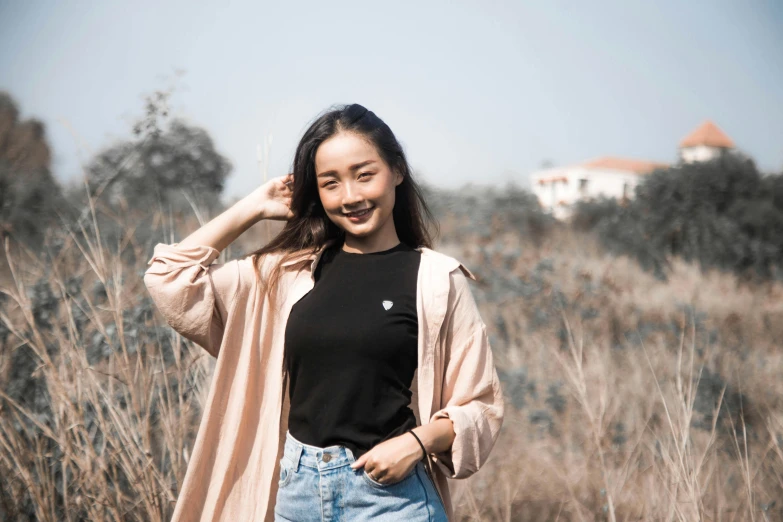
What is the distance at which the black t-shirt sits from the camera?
163 centimetres

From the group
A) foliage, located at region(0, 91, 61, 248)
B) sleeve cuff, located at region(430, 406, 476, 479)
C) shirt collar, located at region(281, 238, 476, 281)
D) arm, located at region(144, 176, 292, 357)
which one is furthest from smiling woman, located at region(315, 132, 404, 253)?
foliage, located at region(0, 91, 61, 248)

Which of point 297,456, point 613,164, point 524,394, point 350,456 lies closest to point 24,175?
point 524,394

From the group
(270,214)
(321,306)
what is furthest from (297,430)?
(270,214)

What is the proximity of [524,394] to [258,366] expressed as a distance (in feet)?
12.1

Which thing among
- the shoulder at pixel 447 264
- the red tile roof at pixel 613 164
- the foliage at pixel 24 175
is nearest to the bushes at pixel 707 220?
the foliage at pixel 24 175

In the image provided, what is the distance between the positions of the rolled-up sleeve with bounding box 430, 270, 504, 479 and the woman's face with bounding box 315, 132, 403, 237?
0.26 m

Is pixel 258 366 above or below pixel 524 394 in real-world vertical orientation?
above

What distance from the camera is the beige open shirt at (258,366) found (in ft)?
5.45

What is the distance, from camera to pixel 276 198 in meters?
1.93

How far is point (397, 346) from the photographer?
1.66 m

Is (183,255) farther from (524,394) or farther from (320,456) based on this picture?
(524,394)

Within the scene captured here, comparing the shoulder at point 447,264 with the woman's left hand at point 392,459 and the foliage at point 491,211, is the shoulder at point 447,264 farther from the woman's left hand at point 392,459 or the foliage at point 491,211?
the foliage at point 491,211

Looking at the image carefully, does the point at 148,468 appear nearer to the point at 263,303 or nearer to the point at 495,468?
the point at 263,303

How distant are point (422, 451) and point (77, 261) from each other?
413cm
